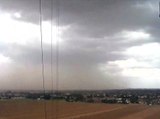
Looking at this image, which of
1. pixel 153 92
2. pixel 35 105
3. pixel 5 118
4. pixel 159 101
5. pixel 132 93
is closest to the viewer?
pixel 5 118

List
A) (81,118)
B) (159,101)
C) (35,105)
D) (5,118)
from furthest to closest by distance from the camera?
(159,101) < (35,105) < (81,118) < (5,118)

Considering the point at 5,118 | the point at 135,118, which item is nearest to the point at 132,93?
the point at 135,118

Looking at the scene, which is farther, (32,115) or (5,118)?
(32,115)

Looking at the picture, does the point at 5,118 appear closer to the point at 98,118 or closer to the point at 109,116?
the point at 98,118

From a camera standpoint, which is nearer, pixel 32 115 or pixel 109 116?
pixel 32 115

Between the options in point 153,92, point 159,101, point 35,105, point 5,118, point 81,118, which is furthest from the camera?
point 153,92

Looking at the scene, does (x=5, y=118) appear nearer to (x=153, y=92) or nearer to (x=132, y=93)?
(x=153, y=92)

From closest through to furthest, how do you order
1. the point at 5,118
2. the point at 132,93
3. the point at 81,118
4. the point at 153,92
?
the point at 5,118
the point at 81,118
the point at 153,92
the point at 132,93

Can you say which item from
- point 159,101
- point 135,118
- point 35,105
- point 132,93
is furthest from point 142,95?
point 135,118
